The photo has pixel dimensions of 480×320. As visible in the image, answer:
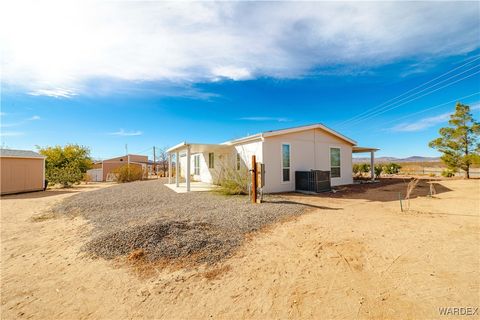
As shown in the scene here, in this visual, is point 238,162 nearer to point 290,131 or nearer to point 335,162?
point 290,131

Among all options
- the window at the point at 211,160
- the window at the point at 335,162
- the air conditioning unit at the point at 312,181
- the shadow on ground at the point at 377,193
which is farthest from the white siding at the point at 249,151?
the window at the point at 335,162

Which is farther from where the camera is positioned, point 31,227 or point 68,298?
point 31,227

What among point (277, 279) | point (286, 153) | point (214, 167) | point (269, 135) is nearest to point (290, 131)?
point (286, 153)

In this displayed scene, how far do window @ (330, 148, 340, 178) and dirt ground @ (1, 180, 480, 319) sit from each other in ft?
26.0

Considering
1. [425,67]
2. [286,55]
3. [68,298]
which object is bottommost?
[68,298]

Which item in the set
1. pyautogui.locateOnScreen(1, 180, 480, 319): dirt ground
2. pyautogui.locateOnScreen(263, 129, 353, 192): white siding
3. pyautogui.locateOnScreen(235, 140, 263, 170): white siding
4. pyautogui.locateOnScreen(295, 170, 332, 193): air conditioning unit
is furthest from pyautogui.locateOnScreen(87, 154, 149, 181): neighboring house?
pyautogui.locateOnScreen(1, 180, 480, 319): dirt ground

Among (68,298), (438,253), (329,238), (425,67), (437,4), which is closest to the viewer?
(68,298)

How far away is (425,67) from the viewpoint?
37.9 ft

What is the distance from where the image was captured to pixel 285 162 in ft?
34.7

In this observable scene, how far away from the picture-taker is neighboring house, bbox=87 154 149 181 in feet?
85.1

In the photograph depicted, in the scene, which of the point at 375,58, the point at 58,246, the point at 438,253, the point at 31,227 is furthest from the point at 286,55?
the point at 31,227

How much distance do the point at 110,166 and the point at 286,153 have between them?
90.4ft

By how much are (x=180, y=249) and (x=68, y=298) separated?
155 cm

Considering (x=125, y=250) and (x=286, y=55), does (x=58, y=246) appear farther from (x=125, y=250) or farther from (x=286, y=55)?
(x=286, y=55)
